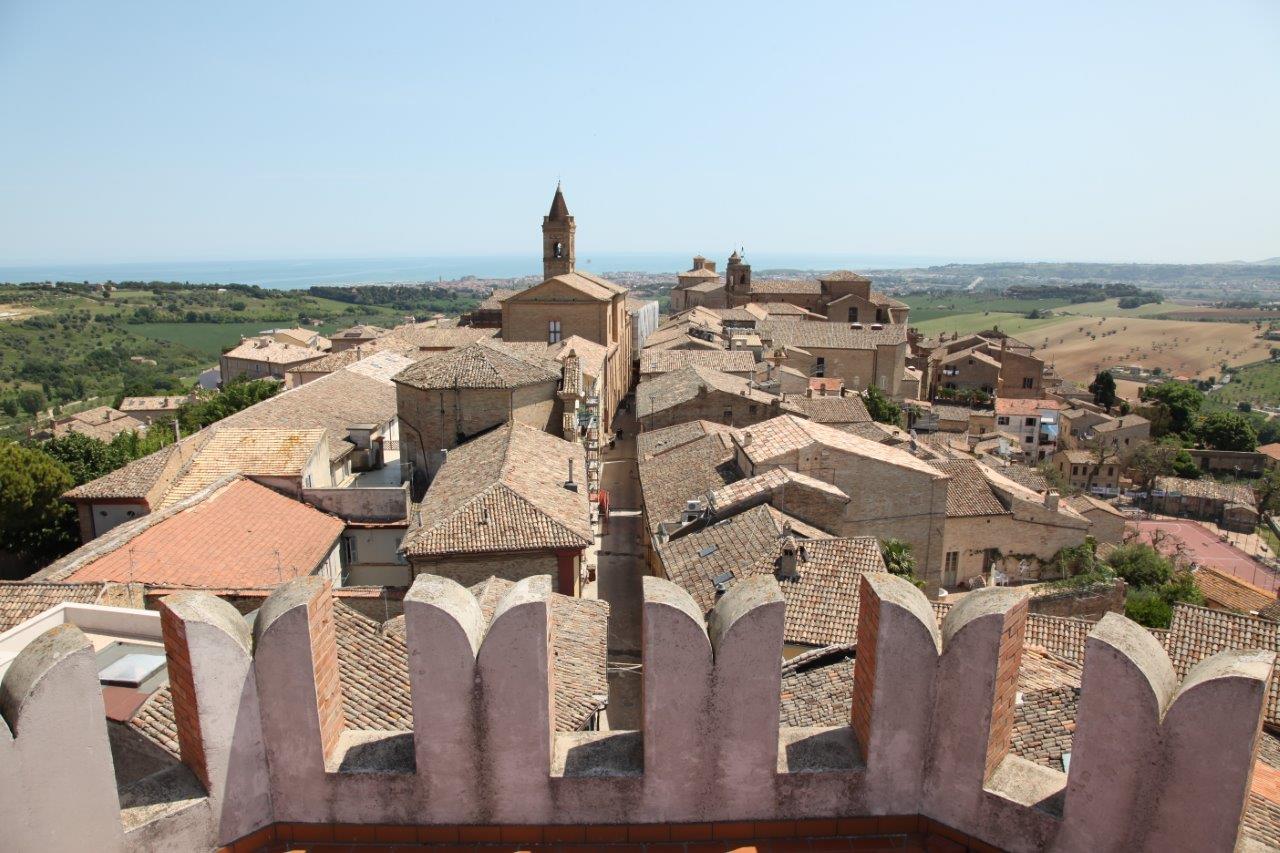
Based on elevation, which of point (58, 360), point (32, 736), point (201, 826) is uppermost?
point (32, 736)

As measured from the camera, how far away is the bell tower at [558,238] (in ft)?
193

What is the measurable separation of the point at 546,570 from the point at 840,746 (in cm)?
1526

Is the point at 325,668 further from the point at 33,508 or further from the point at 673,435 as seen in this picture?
the point at 33,508

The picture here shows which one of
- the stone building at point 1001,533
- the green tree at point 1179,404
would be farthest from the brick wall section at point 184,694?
the green tree at point 1179,404

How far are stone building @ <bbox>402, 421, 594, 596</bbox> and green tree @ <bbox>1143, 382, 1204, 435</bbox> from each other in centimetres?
7621

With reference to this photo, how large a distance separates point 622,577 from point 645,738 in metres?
20.9

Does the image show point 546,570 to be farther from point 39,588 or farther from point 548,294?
point 548,294

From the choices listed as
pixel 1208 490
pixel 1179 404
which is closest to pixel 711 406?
pixel 1208 490

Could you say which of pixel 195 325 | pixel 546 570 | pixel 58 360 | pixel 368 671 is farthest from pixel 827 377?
pixel 195 325

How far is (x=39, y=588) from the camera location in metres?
14.5

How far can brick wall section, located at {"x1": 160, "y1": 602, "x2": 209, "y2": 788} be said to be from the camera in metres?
4.10

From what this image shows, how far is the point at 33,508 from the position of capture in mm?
28531

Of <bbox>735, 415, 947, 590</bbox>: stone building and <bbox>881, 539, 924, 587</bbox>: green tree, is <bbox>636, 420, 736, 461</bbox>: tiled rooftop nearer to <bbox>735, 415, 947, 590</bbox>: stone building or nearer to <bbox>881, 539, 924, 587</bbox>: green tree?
<bbox>735, 415, 947, 590</bbox>: stone building

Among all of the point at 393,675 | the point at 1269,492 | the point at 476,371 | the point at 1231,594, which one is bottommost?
the point at 1269,492
